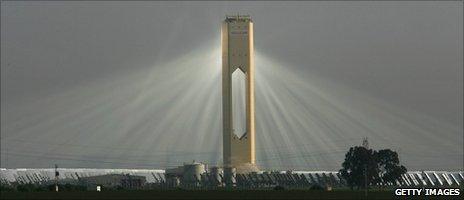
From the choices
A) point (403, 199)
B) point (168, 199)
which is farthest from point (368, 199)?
point (168, 199)

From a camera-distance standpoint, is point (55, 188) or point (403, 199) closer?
point (403, 199)

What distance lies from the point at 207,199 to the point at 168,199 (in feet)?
A: 23.1

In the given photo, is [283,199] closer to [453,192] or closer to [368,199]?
[368,199]

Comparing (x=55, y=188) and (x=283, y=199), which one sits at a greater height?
(x=55, y=188)

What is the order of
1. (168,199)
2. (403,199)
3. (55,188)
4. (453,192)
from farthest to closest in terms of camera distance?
(55,188) → (453,192) → (168,199) → (403,199)

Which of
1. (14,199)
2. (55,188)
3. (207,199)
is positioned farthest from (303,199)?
(55,188)

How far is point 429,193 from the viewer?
4894 inches

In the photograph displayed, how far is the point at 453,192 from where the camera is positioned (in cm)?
13288

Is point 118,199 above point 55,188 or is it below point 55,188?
below

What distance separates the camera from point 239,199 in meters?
115

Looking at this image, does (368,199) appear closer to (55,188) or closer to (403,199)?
(403,199)

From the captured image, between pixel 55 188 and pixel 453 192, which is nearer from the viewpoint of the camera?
pixel 453 192

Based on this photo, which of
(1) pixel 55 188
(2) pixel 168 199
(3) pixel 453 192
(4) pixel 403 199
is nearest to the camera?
(4) pixel 403 199

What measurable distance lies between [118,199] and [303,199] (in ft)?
68.1
